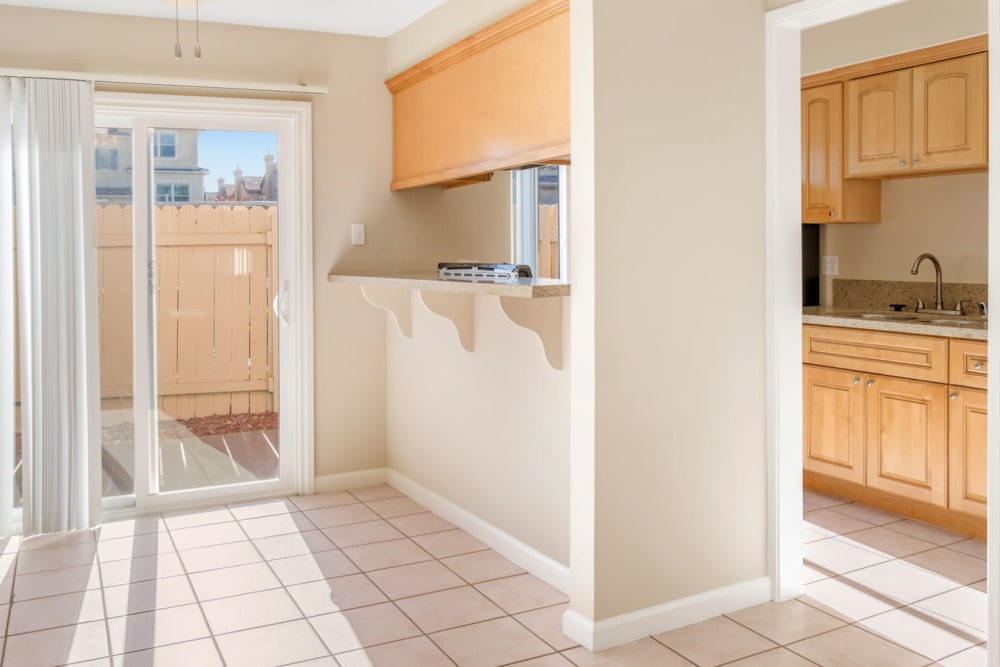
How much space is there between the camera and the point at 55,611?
9.82ft

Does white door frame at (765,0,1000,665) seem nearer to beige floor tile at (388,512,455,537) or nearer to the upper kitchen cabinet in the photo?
the upper kitchen cabinet

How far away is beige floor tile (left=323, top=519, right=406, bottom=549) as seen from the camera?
3.72 m

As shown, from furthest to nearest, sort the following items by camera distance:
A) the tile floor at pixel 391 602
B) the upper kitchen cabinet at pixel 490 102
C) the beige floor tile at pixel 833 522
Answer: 1. the beige floor tile at pixel 833 522
2. the upper kitchen cabinet at pixel 490 102
3. the tile floor at pixel 391 602

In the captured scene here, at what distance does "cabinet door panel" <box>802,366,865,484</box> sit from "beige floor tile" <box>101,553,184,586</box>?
2910mm

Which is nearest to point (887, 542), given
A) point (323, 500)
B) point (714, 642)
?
point (714, 642)

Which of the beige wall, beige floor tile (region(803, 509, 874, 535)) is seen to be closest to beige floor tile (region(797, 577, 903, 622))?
the beige wall

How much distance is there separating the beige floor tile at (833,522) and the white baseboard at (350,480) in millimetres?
2103

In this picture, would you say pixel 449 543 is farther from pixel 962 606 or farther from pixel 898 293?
pixel 898 293

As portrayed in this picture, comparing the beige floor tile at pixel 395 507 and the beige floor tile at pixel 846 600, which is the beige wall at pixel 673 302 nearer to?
the beige floor tile at pixel 846 600

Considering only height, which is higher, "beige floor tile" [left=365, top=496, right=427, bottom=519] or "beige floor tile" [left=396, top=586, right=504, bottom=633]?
"beige floor tile" [left=365, top=496, right=427, bottom=519]

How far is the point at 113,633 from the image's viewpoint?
2.81 metres

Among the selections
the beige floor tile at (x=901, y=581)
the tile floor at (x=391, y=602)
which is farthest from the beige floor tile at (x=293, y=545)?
the beige floor tile at (x=901, y=581)

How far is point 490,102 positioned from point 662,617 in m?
1.96

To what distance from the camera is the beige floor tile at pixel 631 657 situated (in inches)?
101
